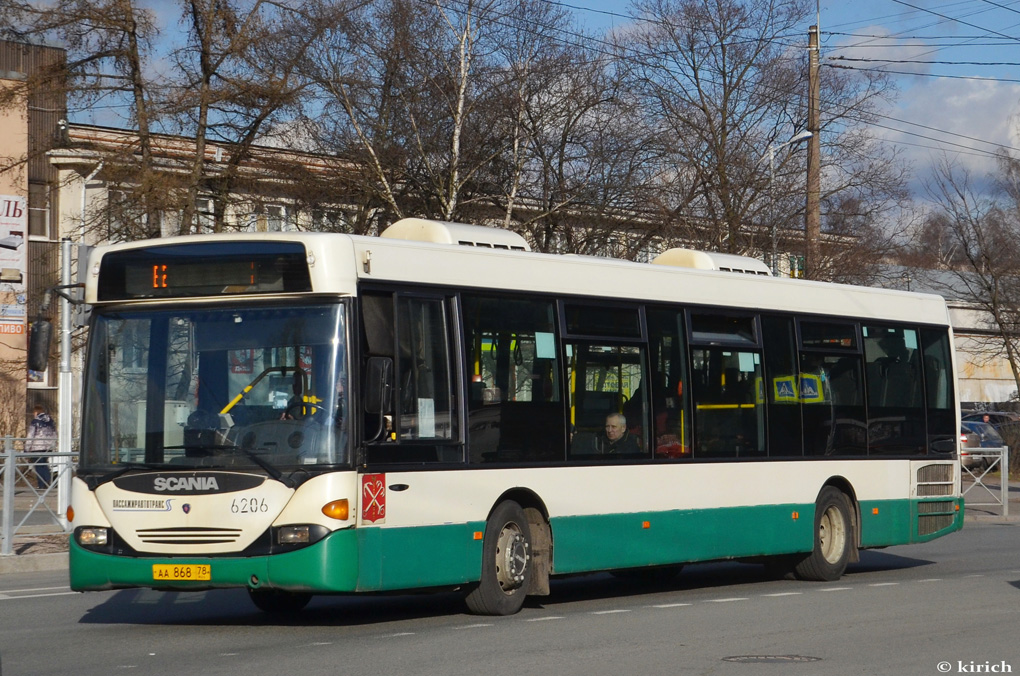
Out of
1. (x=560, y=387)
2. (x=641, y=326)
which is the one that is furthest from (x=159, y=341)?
(x=641, y=326)

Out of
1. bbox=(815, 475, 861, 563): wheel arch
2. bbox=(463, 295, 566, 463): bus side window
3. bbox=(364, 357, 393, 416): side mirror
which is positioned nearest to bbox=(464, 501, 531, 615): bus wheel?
bbox=(463, 295, 566, 463): bus side window

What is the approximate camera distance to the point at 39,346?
1130cm

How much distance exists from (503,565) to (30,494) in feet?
28.7

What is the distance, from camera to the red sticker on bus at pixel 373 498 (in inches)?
401

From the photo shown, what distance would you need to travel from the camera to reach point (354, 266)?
10445 mm

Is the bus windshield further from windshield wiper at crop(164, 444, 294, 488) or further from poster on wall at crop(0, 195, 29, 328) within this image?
poster on wall at crop(0, 195, 29, 328)

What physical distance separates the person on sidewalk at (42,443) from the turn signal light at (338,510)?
30.0 ft

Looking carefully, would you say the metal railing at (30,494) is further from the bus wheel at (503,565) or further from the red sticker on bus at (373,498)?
the red sticker on bus at (373,498)

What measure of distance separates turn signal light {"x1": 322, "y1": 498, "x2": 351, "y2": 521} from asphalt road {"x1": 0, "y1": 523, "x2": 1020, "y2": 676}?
33.6 inches

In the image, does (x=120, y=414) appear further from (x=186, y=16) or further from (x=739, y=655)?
(x=186, y=16)

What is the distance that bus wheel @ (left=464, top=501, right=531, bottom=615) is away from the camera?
1129 centimetres

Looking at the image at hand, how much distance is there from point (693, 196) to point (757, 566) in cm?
1575

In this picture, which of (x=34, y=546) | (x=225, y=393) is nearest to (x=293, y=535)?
(x=225, y=393)

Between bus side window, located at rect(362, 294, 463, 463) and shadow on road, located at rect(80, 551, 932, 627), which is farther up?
bus side window, located at rect(362, 294, 463, 463)
